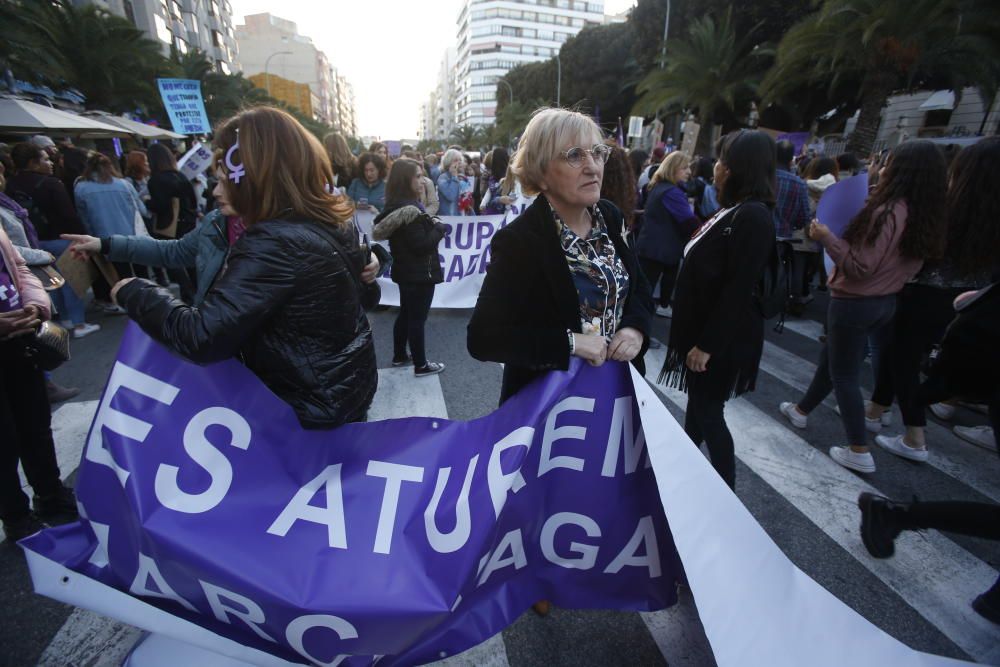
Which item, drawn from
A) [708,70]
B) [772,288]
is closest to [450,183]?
[772,288]

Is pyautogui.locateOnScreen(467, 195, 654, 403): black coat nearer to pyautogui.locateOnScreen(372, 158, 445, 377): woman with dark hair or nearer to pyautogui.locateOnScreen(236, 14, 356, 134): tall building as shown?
pyautogui.locateOnScreen(372, 158, 445, 377): woman with dark hair

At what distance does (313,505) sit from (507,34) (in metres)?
118

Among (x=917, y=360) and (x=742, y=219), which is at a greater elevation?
(x=742, y=219)

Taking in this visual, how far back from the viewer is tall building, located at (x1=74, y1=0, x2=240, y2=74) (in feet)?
112

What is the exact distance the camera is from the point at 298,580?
4.89ft

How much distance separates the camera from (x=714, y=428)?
101 inches

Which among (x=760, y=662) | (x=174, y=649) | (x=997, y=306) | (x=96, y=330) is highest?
(x=997, y=306)

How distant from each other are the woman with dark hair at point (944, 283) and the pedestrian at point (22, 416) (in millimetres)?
4412

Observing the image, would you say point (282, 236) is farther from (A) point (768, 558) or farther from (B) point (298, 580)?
(A) point (768, 558)

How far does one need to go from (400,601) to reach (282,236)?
1170 millimetres

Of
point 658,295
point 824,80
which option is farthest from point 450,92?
point 658,295

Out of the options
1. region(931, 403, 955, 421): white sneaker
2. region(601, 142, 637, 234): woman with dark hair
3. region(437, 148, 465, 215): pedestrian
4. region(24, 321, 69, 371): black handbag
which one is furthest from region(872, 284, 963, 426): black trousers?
region(437, 148, 465, 215): pedestrian

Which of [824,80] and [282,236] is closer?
[282,236]

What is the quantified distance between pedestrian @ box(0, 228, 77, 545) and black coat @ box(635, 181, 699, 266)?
516cm
